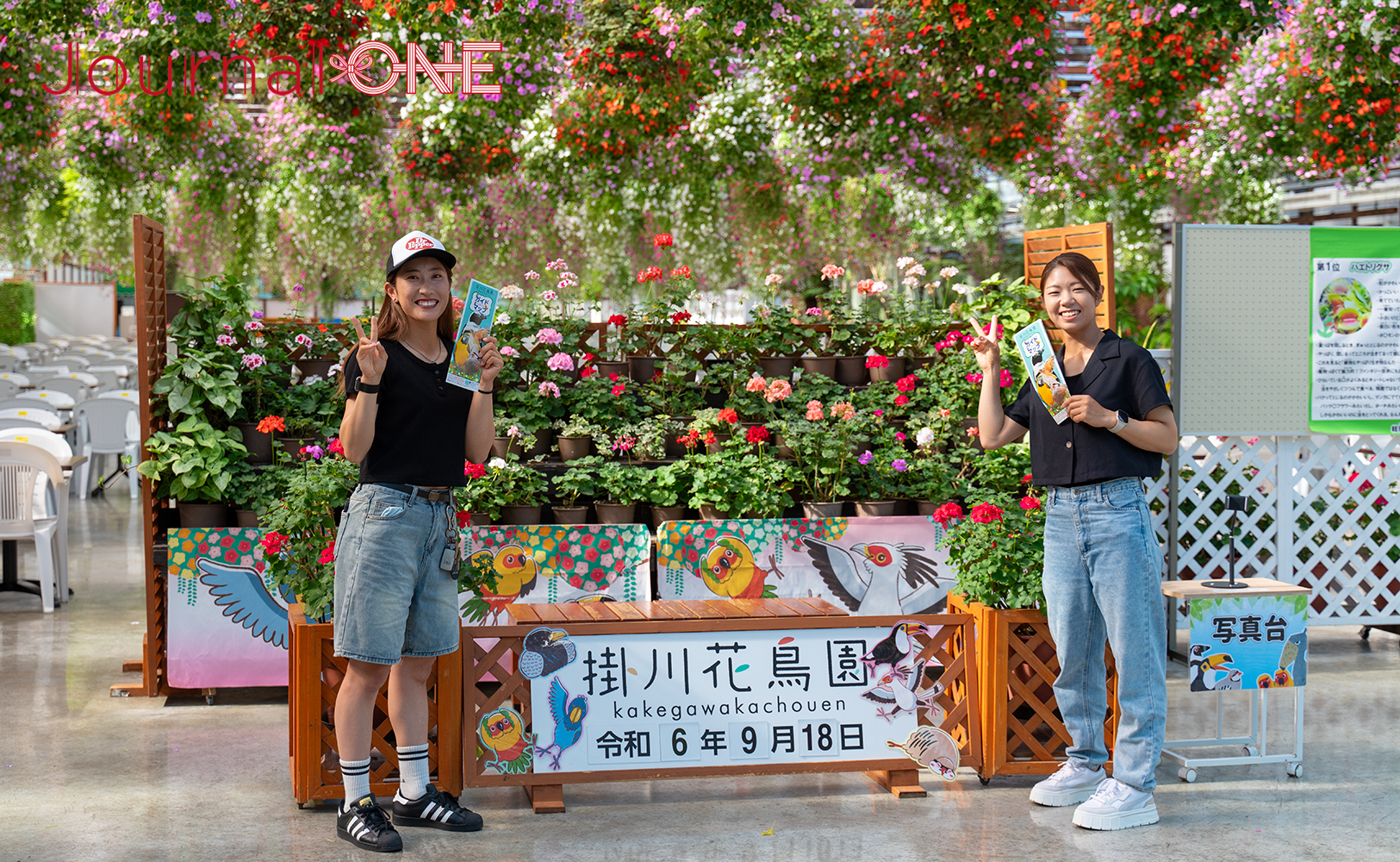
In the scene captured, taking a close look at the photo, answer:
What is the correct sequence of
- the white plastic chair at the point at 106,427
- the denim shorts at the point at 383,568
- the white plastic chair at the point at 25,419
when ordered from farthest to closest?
the white plastic chair at the point at 106,427 → the white plastic chair at the point at 25,419 → the denim shorts at the point at 383,568

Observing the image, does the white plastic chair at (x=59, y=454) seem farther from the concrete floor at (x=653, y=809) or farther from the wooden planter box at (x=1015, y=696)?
the wooden planter box at (x=1015, y=696)

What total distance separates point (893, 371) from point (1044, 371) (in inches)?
93.9

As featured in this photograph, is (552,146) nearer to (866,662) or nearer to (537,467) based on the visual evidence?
(537,467)

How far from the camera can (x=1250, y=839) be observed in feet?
10.8

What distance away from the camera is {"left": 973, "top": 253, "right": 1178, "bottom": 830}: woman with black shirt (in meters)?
3.24

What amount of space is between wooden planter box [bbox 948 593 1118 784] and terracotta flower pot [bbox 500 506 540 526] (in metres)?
1.94

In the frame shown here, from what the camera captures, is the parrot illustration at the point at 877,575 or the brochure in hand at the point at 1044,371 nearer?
the brochure in hand at the point at 1044,371

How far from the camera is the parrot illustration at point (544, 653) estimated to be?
11.4 ft

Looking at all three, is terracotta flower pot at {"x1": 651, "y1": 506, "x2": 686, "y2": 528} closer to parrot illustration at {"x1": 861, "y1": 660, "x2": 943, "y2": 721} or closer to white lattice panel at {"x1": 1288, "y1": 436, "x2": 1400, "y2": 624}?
parrot illustration at {"x1": 861, "y1": 660, "x2": 943, "y2": 721}

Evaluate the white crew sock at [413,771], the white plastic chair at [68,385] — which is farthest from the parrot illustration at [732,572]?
the white plastic chair at [68,385]

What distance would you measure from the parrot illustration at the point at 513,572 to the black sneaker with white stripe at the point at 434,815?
1.48 metres

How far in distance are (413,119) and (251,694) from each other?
485 centimetres

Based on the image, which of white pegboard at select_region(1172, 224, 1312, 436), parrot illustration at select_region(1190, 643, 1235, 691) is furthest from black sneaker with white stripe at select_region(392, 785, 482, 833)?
white pegboard at select_region(1172, 224, 1312, 436)

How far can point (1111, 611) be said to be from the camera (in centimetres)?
328
